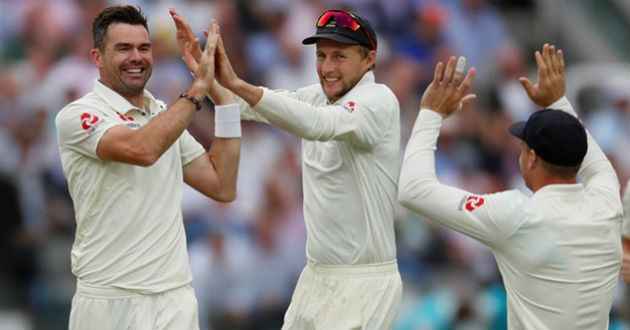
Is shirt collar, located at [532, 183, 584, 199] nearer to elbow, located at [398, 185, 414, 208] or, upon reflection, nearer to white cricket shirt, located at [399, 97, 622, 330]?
white cricket shirt, located at [399, 97, 622, 330]

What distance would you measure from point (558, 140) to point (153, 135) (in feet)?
5.92

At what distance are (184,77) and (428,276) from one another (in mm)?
2733

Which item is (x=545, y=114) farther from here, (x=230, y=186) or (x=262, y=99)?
(x=230, y=186)

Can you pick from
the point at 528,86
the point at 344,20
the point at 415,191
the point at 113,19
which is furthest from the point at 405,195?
the point at 113,19

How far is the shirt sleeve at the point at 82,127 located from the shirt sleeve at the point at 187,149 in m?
0.52

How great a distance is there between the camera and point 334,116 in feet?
18.2

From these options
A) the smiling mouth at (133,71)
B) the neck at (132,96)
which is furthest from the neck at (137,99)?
the smiling mouth at (133,71)

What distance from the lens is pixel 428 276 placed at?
978 cm

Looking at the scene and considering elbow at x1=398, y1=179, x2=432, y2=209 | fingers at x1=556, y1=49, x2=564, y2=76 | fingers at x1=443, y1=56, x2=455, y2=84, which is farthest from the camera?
fingers at x1=556, y1=49, x2=564, y2=76

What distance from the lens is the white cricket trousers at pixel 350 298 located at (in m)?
5.81

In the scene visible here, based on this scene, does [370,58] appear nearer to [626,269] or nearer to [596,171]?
[596,171]

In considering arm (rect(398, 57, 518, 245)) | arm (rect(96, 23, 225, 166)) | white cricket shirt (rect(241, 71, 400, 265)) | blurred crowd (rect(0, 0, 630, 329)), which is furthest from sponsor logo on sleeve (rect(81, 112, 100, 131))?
blurred crowd (rect(0, 0, 630, 329))

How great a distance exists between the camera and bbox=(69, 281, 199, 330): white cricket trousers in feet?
17.3

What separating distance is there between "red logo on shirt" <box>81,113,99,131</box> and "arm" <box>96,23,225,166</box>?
110mm
